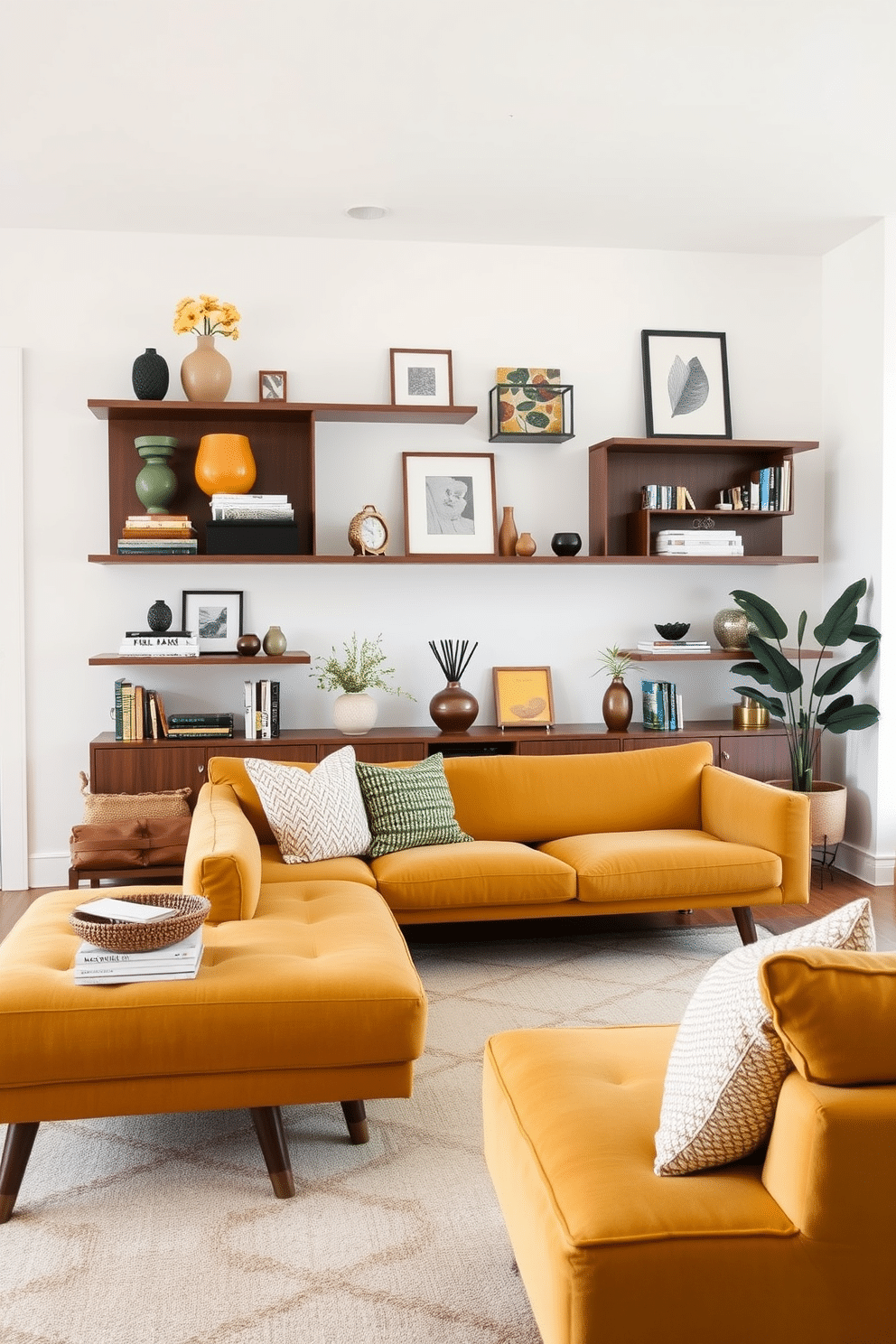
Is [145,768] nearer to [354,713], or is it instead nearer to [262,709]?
[262,709]

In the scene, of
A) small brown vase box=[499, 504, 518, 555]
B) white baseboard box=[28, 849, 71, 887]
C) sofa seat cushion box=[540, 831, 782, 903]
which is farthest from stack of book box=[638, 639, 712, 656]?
white baseboard box=[28, 849, 71, 887]

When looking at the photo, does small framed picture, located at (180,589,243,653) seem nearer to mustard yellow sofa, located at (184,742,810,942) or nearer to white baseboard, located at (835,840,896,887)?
mustard yellow sofa, located at (184,742,810,942)

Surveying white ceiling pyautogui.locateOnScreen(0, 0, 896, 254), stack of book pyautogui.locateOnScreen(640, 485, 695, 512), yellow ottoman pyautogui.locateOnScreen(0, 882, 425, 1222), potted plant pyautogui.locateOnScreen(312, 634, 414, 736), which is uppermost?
white ceiling pyautogui.locateOnScreen(0, 0, 896, 254)

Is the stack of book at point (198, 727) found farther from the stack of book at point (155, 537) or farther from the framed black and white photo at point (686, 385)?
the framed black and white photo at point (686, 385)

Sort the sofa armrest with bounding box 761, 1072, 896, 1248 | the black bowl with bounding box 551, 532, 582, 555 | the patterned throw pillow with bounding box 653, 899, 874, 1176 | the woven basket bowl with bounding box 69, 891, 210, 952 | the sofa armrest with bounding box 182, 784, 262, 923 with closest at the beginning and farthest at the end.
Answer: the sofa armrest with bounding box 761, 1072, 896, 1248 < the patterned throw pillow with bounding box 653, 899, 874, 1176 < the woven basket bowl with bounding box 69, 891, 210, 952 < the sofa armrest with bounding box 182, 784, 262, 923 < the black bowl with bounding box 551, 532, 582, 555

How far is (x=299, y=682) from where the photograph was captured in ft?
17.2

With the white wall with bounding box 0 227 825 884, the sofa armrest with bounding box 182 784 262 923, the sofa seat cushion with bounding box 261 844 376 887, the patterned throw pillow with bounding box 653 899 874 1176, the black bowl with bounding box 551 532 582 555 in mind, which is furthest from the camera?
the black bowl with bounding box 551 532 582 555

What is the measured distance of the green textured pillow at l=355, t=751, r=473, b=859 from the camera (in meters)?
4.02

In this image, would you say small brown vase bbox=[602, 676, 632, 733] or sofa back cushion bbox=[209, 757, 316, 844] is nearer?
sofa back cushion bbox=[209, 757, 316, 844]

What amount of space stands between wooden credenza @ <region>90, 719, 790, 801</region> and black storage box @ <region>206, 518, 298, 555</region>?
0.79 meters

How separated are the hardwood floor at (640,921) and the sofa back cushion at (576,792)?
401mm

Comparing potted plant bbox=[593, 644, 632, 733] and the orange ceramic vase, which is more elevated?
the orange ceramic vase

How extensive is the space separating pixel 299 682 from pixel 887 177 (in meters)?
3.16

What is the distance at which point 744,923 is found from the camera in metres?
4.09
